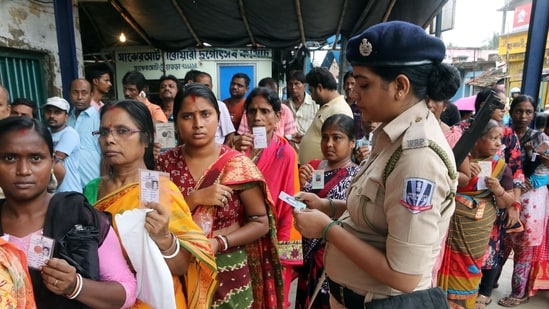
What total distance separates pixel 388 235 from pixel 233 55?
942 cm

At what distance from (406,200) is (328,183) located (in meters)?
1.44

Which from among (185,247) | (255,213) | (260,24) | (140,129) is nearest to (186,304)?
(185,247)

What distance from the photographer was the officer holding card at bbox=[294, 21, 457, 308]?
3.67 ft

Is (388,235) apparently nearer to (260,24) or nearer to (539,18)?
(539,18)

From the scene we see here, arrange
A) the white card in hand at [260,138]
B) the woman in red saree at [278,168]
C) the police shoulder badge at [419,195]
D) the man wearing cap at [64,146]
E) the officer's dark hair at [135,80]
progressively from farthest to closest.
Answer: the officer's dark hair at [135,80] → the man wearing cap at [64,146] → the woman in red saree at [278,168] → the white card in hand at [260,138] → the police shoulder badge at [419,195]

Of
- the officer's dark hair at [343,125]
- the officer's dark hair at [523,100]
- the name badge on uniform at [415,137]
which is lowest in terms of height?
the officer's dark hair at [343,125]

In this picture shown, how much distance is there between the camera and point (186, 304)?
1684mm

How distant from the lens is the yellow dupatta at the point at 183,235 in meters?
1.51

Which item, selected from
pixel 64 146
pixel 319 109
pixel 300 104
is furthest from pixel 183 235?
pixel 300 104

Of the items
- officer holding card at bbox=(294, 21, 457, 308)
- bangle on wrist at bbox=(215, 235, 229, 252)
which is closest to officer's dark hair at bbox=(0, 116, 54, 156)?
bangle on wrist at bbox=(215, 235, 229, 252)

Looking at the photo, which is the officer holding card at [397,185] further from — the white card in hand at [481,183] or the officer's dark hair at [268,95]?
the white card in hand at [481,183]

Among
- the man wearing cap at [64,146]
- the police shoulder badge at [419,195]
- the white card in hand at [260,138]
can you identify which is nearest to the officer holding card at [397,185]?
the police shoulder badge at [419,195]

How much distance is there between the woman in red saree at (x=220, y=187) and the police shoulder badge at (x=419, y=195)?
911 mm

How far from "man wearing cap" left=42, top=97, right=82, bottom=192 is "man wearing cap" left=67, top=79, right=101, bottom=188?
0.38 feet
